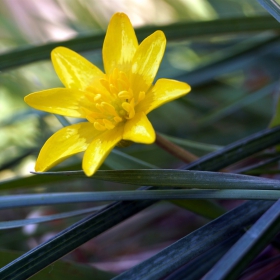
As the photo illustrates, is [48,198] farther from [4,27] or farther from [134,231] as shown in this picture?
[4,27]

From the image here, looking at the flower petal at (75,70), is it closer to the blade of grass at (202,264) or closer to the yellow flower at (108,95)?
the yellow flower at (108,95)

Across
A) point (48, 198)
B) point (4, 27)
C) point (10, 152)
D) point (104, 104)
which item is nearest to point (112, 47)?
point (104, 104)

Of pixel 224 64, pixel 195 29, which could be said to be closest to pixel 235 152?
pixel 195 29

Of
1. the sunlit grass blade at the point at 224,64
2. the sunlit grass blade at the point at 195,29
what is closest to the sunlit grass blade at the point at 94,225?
the sunlit grass blade at the point at 195,29

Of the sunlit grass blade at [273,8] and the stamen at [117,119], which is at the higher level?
the sunlit grass blade at [273,8]

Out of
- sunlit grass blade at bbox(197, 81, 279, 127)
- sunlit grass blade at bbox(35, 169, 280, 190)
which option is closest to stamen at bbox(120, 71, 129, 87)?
sunlit grass blade at bbox(35, 169, 280, 190)

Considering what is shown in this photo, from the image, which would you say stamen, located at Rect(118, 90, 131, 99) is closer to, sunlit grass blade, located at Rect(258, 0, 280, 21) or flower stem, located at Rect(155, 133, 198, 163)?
flower stem, located at Rect(155, 133, 198, 163)
